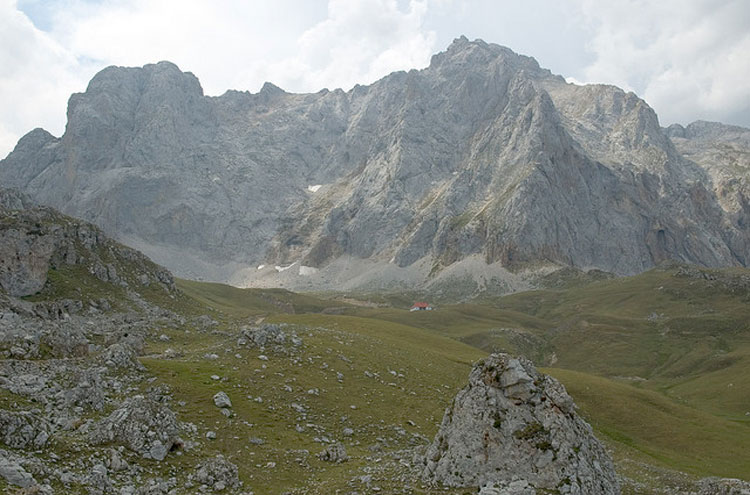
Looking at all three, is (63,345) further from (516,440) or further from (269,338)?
(516,440)

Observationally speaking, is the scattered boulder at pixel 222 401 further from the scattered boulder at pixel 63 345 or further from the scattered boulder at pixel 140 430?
the scattered boulder at pixel 63 345

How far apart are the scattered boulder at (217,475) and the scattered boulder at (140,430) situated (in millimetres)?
1907

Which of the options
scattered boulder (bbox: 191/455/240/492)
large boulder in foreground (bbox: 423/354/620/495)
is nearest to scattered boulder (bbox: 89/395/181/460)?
scattered boulder (bbox: 191/455/240/492)

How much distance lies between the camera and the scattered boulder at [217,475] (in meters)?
22.4

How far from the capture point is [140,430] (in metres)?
23.4

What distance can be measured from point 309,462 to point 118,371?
13.9 m

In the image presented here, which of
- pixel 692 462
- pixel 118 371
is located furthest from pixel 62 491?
pixel 692 462

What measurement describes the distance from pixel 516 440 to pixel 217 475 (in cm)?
1355

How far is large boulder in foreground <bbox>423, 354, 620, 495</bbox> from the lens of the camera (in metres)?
22.8

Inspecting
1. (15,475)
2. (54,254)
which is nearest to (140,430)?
(15,475)

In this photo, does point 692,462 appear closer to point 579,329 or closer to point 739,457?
point 739,457

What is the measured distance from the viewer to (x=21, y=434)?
19.3 metres

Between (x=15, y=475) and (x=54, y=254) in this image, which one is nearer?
(x=15, y=475)

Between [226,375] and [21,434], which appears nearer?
[21,434]
